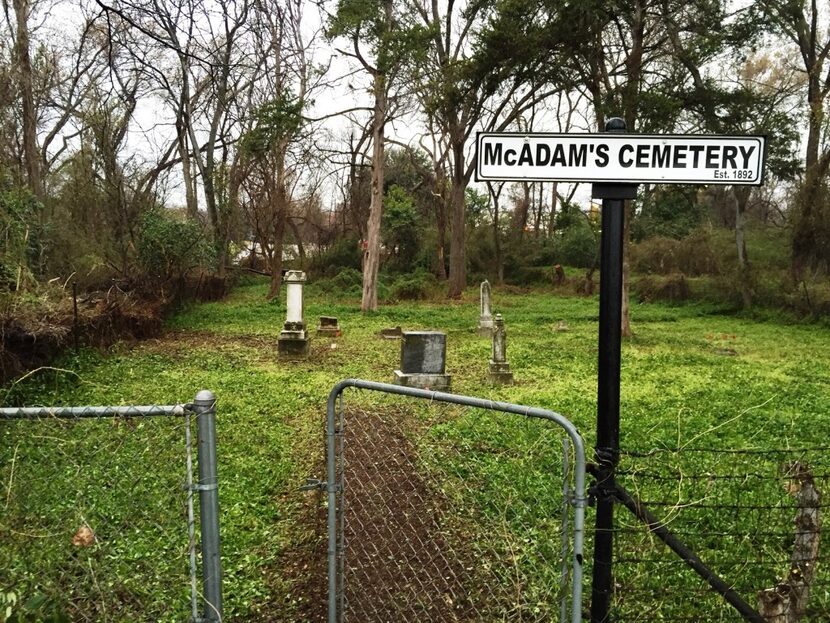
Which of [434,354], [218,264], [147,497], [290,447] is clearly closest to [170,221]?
[218,264]

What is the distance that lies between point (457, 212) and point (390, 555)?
70.3 feet

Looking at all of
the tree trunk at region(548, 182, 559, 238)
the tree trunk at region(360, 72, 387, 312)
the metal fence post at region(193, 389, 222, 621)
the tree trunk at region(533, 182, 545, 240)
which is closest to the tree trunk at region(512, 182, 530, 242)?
the tree trunk at region(533, 182, 545, 240)

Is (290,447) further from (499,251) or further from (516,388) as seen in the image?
(499,251)

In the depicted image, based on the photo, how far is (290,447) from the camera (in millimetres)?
6281

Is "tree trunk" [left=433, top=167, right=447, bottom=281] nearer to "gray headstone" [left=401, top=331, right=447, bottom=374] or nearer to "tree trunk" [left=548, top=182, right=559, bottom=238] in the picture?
"tree trunk" [left=548, top=182, right=559, bottom=238]

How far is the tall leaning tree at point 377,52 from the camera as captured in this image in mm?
17109

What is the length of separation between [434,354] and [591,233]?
21.3m

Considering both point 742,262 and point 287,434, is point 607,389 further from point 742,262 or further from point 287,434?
point 742,262

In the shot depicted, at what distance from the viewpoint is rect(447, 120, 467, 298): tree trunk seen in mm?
24203

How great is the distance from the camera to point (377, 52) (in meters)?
17.8

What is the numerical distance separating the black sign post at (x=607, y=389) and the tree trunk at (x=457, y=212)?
875 inches

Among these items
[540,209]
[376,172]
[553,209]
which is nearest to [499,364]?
[376,172]

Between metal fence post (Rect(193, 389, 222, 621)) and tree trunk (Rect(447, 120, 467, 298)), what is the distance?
22558 millimetres

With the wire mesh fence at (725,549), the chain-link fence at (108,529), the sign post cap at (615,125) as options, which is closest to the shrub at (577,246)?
the wire mesh fence at (725,549)
